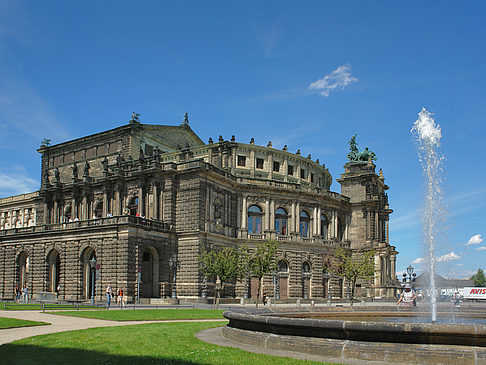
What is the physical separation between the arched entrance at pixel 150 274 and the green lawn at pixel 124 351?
3807 cm

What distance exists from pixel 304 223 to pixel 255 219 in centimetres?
795

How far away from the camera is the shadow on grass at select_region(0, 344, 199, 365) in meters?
13.0

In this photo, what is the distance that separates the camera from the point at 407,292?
38.1 meters

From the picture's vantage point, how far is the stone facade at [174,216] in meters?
55.8

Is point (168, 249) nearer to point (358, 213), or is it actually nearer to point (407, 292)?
point (407, 292)

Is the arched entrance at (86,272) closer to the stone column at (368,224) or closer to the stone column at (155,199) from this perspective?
the stone column at (155,199)

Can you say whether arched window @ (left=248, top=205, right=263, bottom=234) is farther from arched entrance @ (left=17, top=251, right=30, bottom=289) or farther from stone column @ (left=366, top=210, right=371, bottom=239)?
arched entrance @ (left=17, top=251, right=30, bottom=289)

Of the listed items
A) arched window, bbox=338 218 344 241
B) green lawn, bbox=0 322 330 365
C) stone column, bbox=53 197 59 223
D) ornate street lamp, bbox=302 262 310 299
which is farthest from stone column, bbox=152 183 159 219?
green lawn, bbox=0 322 330 365

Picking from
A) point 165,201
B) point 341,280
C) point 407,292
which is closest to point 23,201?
point 165,201

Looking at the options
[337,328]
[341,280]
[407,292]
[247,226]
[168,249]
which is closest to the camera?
[337,328]

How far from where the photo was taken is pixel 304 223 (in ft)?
238

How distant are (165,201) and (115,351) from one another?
148 ft

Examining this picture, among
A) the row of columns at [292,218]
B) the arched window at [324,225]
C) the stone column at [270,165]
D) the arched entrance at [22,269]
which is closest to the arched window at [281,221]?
the row of columns at [292,218]

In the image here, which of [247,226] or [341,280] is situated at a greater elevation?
[247,226]
